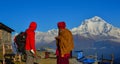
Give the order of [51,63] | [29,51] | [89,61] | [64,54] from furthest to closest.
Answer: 1. [89,61]
2. [51,63]
3. [29,51]
4. [64,54]

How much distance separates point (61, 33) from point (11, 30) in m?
37.6

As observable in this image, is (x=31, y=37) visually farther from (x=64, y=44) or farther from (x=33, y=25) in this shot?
(x=64, y=44)

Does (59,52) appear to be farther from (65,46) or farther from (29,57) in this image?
(29,57)

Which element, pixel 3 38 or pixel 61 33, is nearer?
pixel 61 33

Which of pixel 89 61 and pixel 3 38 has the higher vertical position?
pixel 3 38

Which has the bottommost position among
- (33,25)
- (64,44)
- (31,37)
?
(64,44)

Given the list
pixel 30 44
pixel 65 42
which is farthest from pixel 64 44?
pixel 30 44

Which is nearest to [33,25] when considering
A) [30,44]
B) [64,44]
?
[30,44]

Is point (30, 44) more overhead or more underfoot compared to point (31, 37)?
more underfoot

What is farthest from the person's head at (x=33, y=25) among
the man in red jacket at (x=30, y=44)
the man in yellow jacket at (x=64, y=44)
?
the man in yellow jacket at (x=64, y=44)

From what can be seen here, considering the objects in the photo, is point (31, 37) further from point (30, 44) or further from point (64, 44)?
point (64, 44)

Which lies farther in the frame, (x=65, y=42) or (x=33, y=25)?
(x=33, y=25)

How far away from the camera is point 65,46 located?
14336 millimetres

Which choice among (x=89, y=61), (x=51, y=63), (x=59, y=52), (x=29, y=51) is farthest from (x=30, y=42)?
(x=89, y=61)
